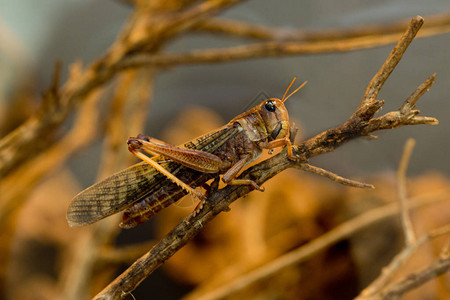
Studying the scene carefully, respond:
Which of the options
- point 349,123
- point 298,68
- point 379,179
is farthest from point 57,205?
point 349,123

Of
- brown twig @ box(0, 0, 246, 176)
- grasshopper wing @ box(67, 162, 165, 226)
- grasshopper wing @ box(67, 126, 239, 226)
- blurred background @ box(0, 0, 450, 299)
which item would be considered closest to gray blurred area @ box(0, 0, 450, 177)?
blurred background @ box(0, 0, 450, 299)

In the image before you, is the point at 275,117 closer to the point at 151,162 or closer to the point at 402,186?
the point at 151,162

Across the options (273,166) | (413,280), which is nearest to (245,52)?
(273,166)

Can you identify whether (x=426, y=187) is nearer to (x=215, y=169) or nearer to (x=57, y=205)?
(x=215, y=169)

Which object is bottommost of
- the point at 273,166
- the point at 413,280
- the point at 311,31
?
the point at 413,280

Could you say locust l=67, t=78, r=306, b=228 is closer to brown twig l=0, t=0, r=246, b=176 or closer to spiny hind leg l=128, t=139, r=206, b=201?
spiny hind leg l=128, t=139, r=206, b=201

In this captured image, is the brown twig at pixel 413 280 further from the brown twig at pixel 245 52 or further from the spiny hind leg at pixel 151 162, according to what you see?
the brown twig at pixel 245 52
